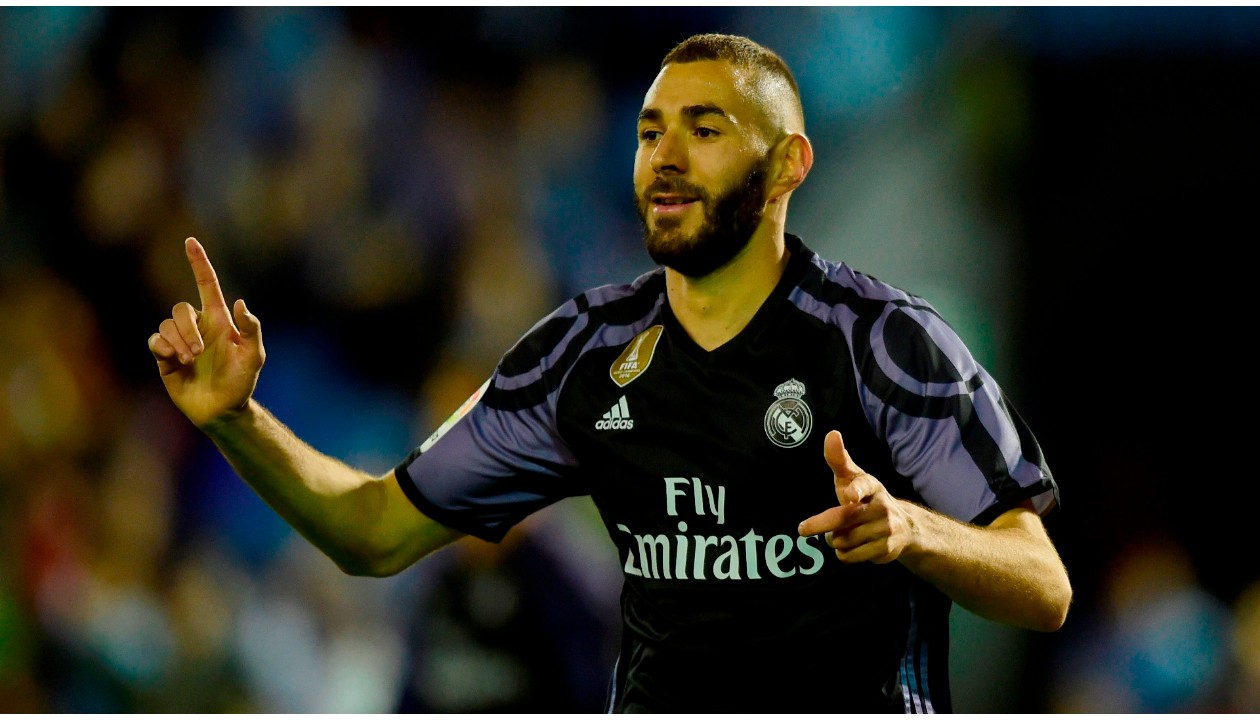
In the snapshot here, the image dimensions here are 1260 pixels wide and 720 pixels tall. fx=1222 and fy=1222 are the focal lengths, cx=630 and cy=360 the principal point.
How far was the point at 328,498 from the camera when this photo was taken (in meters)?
2.77

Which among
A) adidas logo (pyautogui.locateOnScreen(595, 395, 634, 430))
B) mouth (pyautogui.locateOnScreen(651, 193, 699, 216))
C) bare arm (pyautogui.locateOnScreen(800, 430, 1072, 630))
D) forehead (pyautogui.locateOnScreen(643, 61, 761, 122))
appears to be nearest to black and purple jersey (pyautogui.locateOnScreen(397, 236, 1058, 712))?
adidas logo (pyautogui.locateOnScreen(595, 395, 634, 430))

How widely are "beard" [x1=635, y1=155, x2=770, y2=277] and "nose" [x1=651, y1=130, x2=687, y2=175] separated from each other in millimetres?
25

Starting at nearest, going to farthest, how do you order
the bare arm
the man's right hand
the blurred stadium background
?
the bare arm → the man's right hand → the blurred stadium background

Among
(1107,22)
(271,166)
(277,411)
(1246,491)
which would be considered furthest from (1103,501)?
(271,166)

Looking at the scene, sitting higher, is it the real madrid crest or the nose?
the nose

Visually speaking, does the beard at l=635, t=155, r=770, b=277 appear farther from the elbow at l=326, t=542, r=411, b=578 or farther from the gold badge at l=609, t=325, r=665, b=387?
the elbow at l=326, t=542, r=411, b=578

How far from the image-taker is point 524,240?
4.93 meters

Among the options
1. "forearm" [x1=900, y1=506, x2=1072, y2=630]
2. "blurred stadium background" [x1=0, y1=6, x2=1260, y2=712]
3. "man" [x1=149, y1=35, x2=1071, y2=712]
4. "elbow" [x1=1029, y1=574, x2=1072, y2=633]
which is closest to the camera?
"forearm" [x1=900, y1=506, x2=1072, y2=630]

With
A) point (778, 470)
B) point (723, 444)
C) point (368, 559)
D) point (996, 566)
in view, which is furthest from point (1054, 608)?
point (368, 559)

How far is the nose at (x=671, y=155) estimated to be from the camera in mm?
2678

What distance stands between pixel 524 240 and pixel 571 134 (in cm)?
51

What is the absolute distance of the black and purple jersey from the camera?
2.46 meters

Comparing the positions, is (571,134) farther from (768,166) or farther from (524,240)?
(768,166)

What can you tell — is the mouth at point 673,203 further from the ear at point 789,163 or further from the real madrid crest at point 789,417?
the real madrid crest at point 789,417
